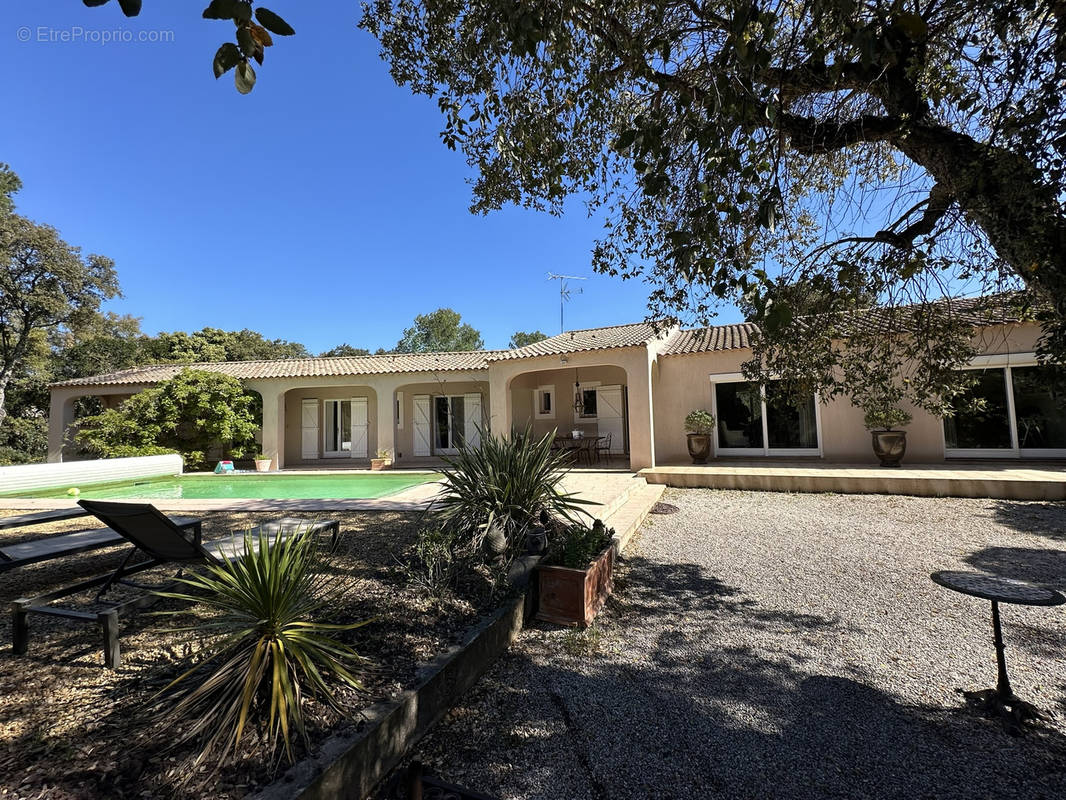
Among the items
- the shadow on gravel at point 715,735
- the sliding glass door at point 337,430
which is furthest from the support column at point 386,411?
the shadow on gravel at point 715,735

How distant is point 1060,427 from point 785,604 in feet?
38.9

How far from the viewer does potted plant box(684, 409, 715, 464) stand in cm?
1274

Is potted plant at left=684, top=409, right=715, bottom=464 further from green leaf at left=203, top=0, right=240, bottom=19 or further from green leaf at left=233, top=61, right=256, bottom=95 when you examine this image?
green leaf at left=203, top=0, right=240, bottom=19

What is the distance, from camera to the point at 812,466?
11492mm

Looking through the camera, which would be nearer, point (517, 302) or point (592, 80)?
point (592, 80)

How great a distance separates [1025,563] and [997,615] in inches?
153

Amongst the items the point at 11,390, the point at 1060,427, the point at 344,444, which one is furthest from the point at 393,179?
the point at 11,390

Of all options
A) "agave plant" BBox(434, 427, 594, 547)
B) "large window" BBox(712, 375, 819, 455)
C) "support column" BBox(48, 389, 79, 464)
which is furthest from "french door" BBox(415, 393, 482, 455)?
"agave plant" BBox(434, 427, 594, 547)

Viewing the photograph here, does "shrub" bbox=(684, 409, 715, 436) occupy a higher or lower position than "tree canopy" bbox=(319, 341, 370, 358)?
lower

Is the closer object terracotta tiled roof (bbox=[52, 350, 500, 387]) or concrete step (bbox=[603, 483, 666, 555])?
concrete step (bbox=[603, 483, 666, 555])

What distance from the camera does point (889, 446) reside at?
1066 cm

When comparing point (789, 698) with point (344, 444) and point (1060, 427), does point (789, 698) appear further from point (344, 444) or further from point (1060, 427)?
point (344, 444)

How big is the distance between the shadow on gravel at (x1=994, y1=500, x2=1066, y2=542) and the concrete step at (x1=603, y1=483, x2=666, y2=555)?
549cm

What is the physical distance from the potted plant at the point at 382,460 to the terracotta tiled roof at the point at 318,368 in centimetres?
308
